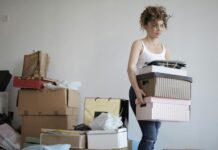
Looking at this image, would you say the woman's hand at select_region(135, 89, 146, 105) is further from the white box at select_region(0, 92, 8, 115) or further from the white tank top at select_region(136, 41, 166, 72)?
the white box at select_region(0, 92, 8, 115)

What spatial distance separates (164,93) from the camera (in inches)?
60.8

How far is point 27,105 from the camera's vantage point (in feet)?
8.68

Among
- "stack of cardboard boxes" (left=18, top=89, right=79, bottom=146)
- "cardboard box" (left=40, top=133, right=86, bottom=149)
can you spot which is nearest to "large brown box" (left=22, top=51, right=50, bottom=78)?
"stack of cardboard boxes" (left=18, top=89, right=79, bottom=146)

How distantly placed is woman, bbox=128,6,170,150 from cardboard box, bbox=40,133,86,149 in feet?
1.55

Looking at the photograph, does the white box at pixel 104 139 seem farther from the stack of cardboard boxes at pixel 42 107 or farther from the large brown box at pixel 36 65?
the large brown box at pixel 36 65

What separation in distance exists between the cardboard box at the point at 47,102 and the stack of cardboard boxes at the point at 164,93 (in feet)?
3.54

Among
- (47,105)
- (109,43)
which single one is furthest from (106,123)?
(109,43)

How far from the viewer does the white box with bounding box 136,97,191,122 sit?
4.95 feet

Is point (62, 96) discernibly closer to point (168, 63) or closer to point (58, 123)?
point (58, 123)

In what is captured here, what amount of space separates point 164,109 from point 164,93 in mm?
88

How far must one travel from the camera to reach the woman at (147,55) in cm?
156

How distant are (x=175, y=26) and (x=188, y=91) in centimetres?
126

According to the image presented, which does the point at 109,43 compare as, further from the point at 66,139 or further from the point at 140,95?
the point at 140,95

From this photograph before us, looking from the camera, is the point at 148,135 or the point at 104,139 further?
the point at 104,139
